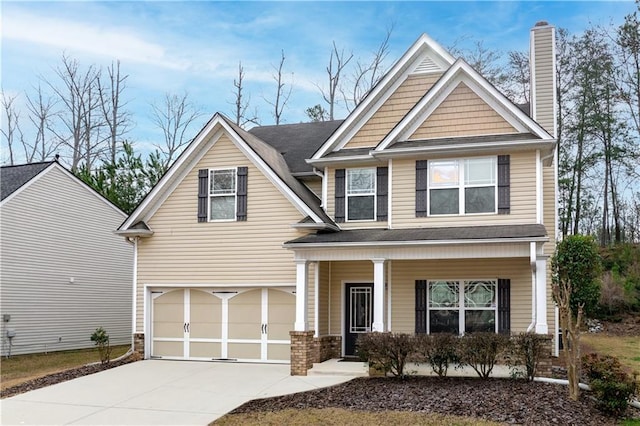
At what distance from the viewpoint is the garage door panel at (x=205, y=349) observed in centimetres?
1638

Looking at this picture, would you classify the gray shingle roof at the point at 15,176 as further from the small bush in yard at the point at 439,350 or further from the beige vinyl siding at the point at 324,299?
the small bush in yard at the point at 439,350

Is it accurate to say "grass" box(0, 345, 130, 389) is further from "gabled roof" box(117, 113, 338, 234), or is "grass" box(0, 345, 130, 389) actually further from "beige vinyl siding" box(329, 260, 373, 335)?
"beige vinyl siding" box(329, 260, 373, 335)

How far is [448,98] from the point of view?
15.2m

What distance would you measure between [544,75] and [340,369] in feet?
30.7

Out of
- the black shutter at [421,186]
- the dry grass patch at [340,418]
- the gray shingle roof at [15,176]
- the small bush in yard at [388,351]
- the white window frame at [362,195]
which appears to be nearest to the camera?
the dry grass patch at [340,418]

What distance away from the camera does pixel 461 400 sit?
1056 cm

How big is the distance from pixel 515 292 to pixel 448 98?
4.94 m

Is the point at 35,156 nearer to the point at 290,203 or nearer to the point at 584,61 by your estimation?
the point at 290,203

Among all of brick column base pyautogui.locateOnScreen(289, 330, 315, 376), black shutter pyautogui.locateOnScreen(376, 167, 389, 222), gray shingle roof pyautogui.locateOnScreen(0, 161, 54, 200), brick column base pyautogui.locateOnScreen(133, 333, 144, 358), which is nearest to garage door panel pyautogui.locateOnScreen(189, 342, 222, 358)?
brick column base pyautogui.locateOnScreen(133, 333, 144, 358)

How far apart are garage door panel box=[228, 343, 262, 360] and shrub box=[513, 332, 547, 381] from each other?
6.72 m

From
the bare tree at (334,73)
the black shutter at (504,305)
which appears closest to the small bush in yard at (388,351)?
the black shutter at (504,305)

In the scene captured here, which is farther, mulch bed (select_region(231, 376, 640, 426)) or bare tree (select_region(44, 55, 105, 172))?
bare tree (select_region(44, 55, 105, 172))

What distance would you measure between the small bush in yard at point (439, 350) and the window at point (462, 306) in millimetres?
2041

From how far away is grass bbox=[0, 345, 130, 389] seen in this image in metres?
15.1
